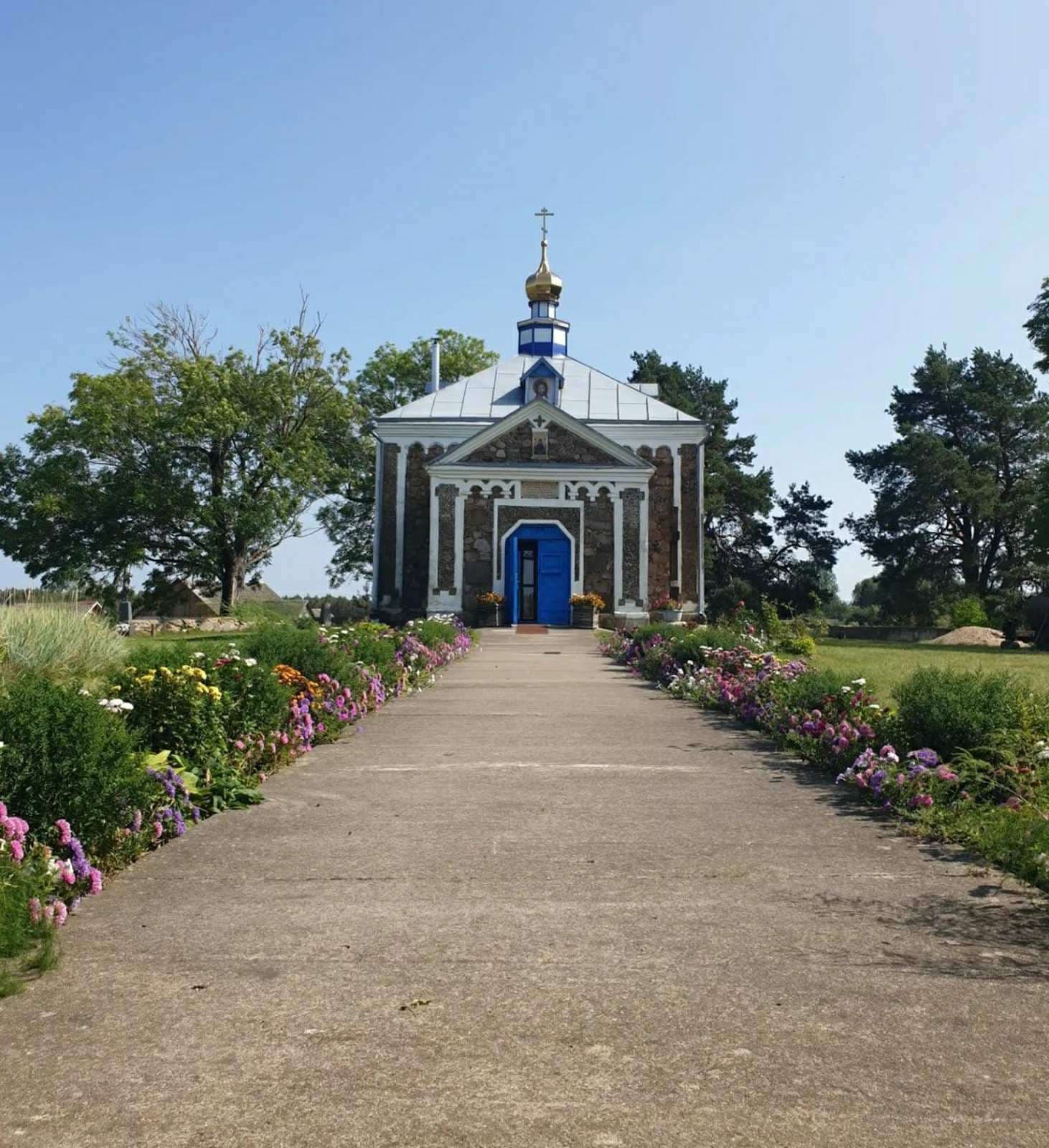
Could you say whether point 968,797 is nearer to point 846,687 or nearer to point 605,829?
point 605,829

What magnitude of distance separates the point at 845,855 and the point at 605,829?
4.28 ft

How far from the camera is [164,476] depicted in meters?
41.3

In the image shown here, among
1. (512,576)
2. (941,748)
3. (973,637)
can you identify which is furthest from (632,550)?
(941,748)

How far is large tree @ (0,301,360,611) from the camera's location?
4100 centimetres

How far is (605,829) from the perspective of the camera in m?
6.34

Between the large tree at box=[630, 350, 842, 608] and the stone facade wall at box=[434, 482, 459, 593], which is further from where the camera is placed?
the large tree at box=[630, 350, 842, 608]

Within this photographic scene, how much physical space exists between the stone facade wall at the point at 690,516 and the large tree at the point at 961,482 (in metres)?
22.2

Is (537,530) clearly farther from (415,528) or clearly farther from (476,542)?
(415,528)

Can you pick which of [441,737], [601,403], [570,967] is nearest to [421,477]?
[601,403]

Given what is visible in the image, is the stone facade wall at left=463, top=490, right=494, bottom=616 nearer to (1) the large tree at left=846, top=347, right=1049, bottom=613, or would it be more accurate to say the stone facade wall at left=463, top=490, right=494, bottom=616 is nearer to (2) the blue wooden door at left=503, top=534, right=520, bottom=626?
(2) the blue wooden door at left=503, top=534, right=520, bottom=626

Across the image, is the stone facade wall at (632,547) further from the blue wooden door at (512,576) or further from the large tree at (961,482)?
the large tree at (961,482)

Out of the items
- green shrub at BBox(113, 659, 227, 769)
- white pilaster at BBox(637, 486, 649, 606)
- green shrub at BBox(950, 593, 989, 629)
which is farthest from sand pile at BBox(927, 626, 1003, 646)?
green shrub at BBox(113, 659, 227, 769)

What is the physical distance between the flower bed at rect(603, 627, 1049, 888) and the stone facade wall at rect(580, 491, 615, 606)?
73.9 ft

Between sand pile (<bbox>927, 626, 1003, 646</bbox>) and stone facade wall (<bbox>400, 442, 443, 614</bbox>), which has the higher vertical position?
stone facade wall (<bbox>400, 442, 443, 614</bbox>)
